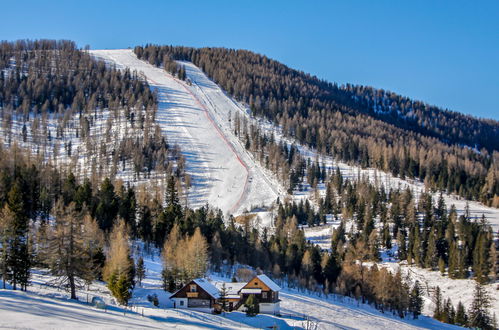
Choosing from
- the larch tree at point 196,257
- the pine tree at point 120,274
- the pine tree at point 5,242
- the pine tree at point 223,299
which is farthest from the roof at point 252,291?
the pine tree at point 5,242

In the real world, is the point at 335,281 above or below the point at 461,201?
below

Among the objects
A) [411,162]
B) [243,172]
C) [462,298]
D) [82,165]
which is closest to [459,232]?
[462,298]

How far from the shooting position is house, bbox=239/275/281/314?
63406 mm

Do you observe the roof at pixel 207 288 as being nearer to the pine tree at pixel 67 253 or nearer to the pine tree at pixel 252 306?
the pine tree at pixel 252 306

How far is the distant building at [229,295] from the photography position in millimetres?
60156

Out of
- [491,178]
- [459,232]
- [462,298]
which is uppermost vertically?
[491,178]

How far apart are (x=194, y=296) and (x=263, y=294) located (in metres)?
9.40

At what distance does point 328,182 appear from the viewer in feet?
515

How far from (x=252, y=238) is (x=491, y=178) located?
9886 cm

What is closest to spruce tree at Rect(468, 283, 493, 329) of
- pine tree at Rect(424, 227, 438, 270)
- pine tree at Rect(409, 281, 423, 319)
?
pine tree at Rect(409, 281, 423, 319)

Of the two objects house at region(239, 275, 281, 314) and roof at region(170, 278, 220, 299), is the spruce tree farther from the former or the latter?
roof at region(170, 278, 220, 299)

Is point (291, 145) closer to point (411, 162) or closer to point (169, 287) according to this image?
point (411, 162)

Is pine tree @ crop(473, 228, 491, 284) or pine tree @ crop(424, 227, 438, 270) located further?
pine tree @ crop(424, 227, 438, 270)

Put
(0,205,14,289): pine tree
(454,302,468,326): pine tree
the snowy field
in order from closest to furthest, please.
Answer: the snowy field < (0,205,14,289): pine tree < (454,302,468,326): pine tree
